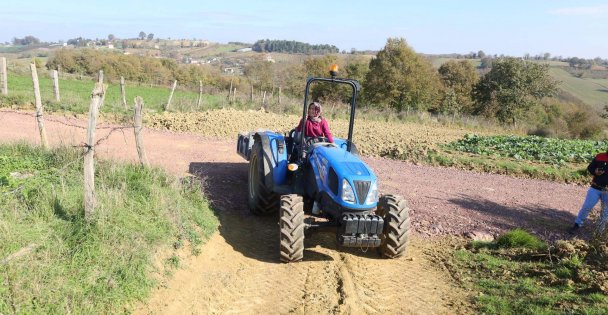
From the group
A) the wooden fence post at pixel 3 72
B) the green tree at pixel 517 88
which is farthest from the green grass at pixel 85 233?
the green tree at pixel 517 88

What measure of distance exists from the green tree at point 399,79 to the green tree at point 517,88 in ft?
16.6

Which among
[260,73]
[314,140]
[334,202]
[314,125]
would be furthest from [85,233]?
[260,73]

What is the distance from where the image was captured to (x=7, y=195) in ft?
17.6

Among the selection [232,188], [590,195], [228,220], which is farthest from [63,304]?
[590,195]

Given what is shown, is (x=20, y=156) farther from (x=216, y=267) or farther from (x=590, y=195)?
(x=590, y=195)

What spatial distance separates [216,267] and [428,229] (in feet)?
12.8

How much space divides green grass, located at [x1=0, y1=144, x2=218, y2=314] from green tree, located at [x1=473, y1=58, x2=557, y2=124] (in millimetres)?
32167

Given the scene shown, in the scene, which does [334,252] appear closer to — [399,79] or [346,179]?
[346,179]

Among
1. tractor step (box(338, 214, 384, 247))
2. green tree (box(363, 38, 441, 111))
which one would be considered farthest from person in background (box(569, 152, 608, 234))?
green tree (box(363, 38, 441, 111))

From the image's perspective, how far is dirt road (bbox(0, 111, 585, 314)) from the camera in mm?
5238

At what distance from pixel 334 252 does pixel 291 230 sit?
110cm

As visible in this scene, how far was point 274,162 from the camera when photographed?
741cm

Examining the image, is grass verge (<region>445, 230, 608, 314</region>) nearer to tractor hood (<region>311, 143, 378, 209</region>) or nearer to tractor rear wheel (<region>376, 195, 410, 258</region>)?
tractor rear wheel (<region>376, 195, 410, 258</region>)

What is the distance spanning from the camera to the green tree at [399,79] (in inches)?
1312
